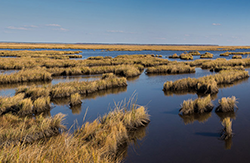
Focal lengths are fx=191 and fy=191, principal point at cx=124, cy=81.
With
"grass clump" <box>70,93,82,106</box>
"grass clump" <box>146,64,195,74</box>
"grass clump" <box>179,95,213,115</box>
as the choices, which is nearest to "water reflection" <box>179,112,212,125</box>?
"grass clump" <box>179,95,213,115</box>

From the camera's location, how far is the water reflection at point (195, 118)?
903 centimetres

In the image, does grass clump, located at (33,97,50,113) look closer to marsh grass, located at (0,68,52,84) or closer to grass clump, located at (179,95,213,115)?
grass clump, located at (179,95,213,115)

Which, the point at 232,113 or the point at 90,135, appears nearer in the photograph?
the point at 90,135

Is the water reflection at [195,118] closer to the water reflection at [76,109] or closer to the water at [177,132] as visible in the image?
the water at [177,132]

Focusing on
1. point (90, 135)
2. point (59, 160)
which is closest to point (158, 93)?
point (90, 135)

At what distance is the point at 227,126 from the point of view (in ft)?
23.8

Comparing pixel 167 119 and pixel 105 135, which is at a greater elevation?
pixel 105 135

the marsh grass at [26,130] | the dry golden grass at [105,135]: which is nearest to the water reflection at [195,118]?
the dry golden grass at [105,135]

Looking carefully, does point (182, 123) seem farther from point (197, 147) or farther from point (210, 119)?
point (197, 147)

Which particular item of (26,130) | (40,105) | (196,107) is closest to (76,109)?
(40,105)

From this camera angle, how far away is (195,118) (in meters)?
9.33

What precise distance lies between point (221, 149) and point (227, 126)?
1.17 metres

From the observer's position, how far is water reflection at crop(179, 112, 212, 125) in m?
9.03

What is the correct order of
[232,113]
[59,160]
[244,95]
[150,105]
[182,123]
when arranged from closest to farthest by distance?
1. [59,160]
2. [182,123]
3. [232,113]
4. [150,105]
5. [244,95]
